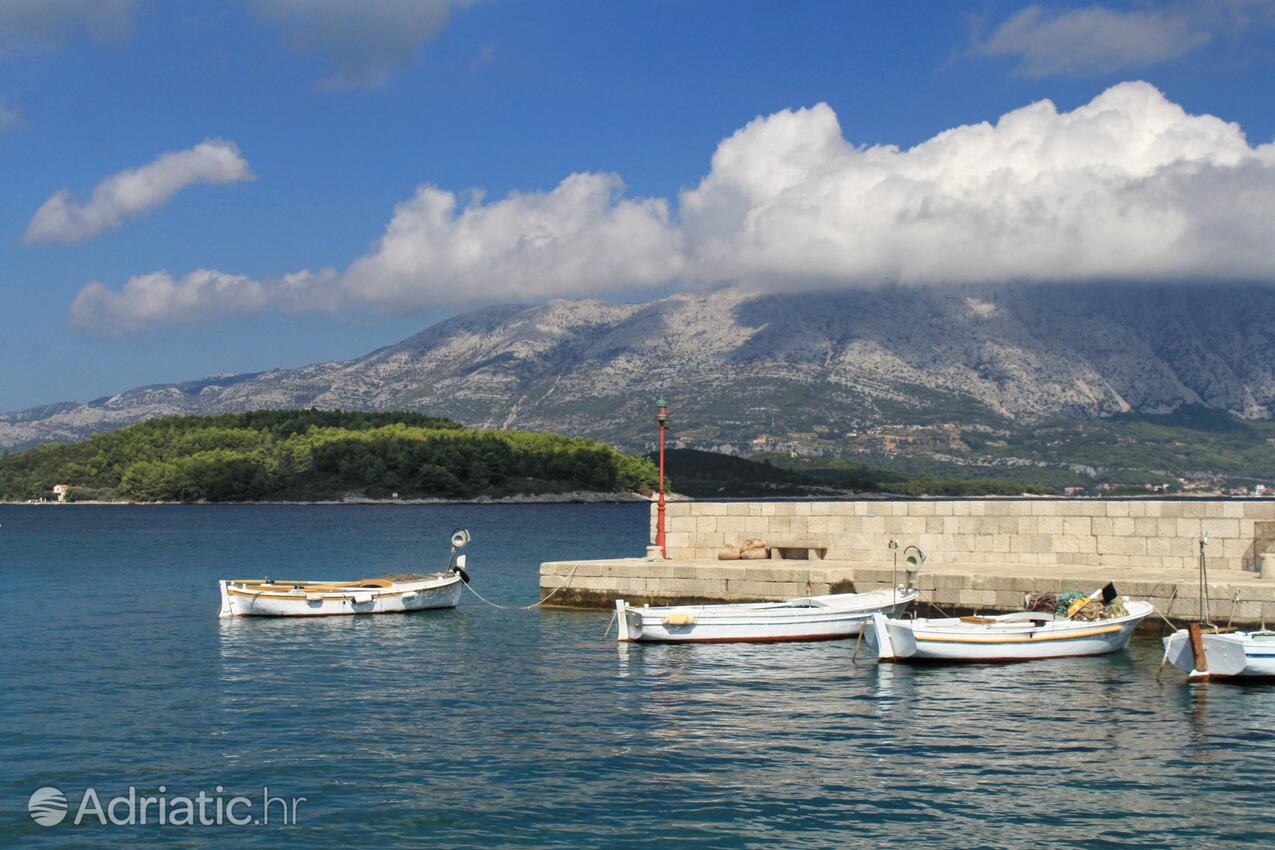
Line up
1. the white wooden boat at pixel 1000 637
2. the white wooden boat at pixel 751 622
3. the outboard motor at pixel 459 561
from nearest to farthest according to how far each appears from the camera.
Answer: the white wooden boat at pixel 1000 637, the white wooden boat at pixel 751 622, the outboard motor at pixel 459 561

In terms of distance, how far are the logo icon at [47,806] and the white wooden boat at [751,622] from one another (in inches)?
573

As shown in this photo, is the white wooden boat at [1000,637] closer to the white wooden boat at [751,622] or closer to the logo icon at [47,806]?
the white wooden boat at [751,622]

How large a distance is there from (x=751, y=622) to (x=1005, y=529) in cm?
837

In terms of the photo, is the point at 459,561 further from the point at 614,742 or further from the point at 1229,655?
the point at 1229,655

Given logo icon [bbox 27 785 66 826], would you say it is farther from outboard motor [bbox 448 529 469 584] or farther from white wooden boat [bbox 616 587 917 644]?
outboard motor [bbox 448 529 469 584]

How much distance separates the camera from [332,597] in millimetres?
37094

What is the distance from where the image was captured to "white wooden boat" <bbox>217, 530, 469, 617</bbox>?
3688 cm

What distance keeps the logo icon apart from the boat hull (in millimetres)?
20132

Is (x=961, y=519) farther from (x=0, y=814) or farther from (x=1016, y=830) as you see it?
(x=0, y=814)

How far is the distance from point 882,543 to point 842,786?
60.2ft

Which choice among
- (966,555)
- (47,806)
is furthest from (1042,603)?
(47,806)

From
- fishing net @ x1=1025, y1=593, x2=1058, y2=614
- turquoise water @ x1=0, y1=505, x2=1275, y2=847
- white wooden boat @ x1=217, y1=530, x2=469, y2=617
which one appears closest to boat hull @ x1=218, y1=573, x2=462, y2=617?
white wooden boat @ x1=217, y1=530, x2=469, y2=617

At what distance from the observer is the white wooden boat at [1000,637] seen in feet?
81.9

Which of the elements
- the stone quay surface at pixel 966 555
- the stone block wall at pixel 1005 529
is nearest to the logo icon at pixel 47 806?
the stone quay surface at pixel 966 555
